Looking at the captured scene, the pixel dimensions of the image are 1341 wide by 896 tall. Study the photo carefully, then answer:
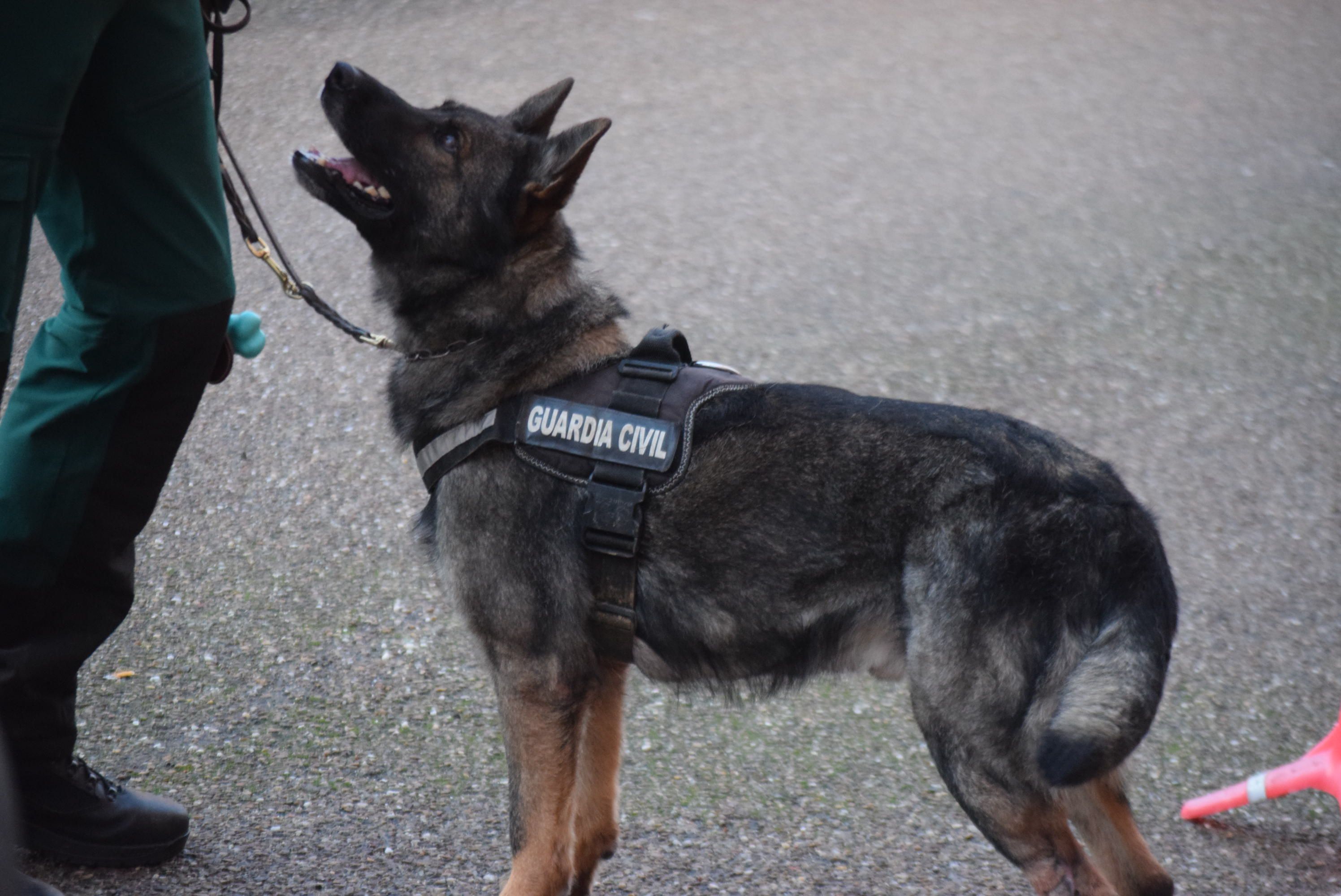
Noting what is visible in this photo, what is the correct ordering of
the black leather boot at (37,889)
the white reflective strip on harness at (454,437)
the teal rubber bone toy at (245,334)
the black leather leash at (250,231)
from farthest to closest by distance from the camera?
the teal rubber bone toy at (245,334)
the black leather leash at (250,231)
the white reflective strip on harness at (454,437)
the black leather boot at (37,889)

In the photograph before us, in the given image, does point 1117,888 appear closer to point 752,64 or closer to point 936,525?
point 936,525

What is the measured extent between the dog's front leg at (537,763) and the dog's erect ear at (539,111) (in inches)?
52.7

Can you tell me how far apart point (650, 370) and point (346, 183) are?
0.84 meters

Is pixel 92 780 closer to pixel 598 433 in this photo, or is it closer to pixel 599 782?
pixel 599 782

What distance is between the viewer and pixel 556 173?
105 inches

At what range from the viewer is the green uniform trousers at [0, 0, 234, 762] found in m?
2.44

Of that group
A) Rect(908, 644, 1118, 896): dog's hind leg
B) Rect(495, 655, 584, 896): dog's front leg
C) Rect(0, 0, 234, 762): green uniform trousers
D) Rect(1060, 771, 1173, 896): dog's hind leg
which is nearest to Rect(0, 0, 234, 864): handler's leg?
Rect(0, 0, 234, 762): green uniform trousers

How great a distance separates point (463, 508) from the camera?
269 cm

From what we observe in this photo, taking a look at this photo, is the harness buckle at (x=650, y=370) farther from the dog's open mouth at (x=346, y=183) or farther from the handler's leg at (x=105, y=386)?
the handler's leg at (x=105, y=386)

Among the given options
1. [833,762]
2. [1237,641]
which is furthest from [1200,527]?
[833,762]

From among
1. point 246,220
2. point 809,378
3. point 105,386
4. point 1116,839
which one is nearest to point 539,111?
point 246,220

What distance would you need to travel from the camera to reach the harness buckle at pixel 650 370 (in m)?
2.70

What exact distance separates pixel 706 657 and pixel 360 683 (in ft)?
4.26

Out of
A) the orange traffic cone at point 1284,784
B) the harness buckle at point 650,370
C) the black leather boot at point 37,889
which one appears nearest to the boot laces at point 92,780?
the black leather boot at point 37,889
